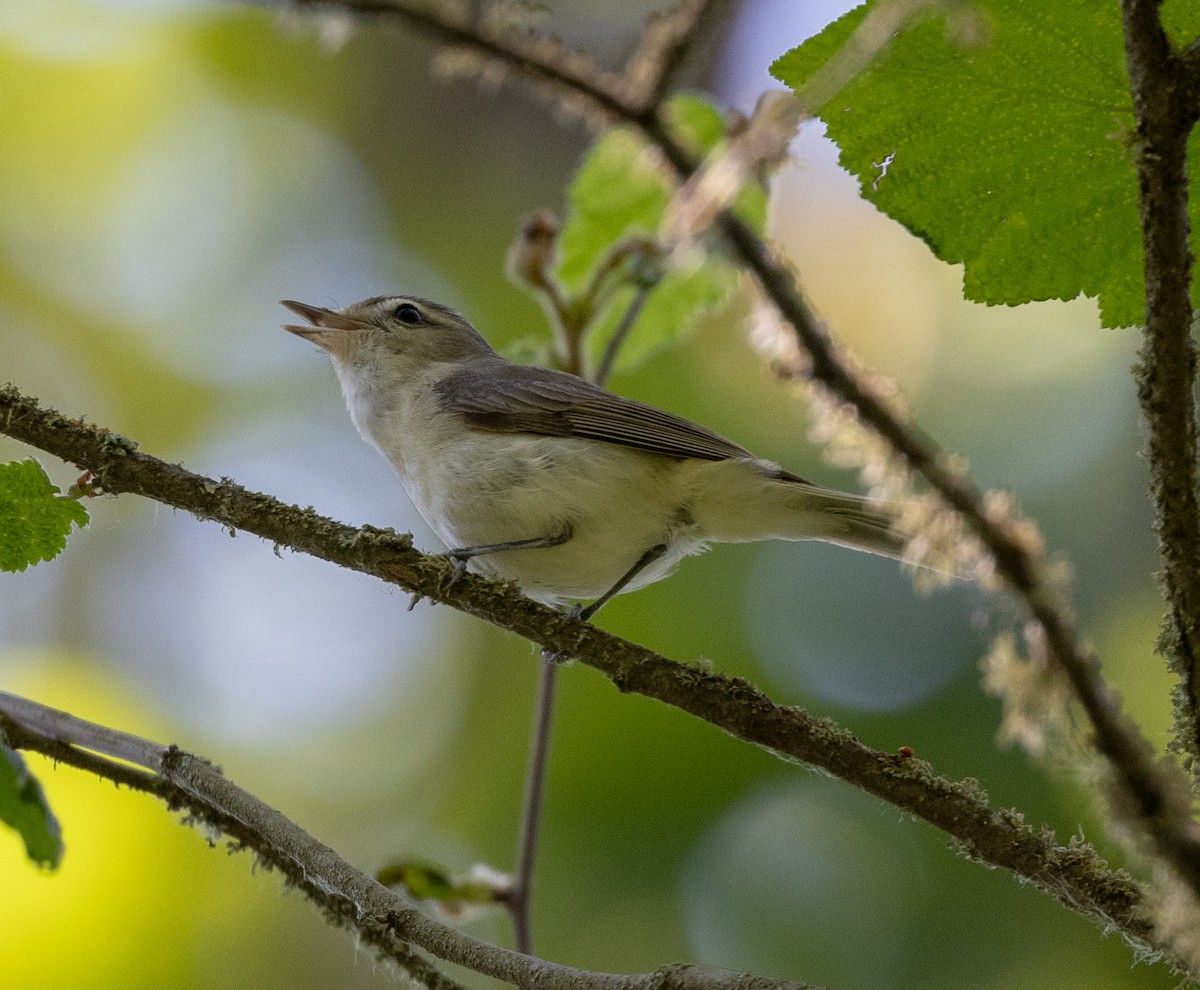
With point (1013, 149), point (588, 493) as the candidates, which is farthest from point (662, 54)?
point (588, 493)

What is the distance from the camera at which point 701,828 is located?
5.47 m

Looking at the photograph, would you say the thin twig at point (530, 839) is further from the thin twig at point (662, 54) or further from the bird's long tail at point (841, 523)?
the bird's long tail at point (841, 523)

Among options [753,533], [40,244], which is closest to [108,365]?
[40,244]

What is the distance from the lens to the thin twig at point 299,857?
1.67m

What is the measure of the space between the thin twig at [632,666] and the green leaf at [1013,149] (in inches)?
27.8

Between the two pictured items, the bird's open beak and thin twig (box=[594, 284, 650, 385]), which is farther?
the bird's open beak

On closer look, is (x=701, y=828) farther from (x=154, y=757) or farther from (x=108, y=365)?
(x=108, y=365)

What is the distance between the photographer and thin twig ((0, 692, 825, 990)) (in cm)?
167

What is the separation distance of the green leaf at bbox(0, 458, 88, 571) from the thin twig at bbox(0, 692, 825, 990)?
231mm

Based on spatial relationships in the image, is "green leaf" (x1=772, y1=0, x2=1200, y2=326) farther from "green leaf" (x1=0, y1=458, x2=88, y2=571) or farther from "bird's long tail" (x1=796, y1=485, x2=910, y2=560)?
"bird's long tail" (x1=796, y1=485, x2=910, y2=560)

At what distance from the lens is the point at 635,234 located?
9.93ft

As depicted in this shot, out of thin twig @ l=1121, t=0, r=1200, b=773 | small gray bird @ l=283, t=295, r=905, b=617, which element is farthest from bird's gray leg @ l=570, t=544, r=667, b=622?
thin twig @ l=1121, t=0, r=1200, b=773

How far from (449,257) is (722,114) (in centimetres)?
472

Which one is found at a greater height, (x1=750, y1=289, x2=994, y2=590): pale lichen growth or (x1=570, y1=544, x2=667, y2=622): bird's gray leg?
(x1=570, y1=544, x2=667, y2=622): bird's gray leg
